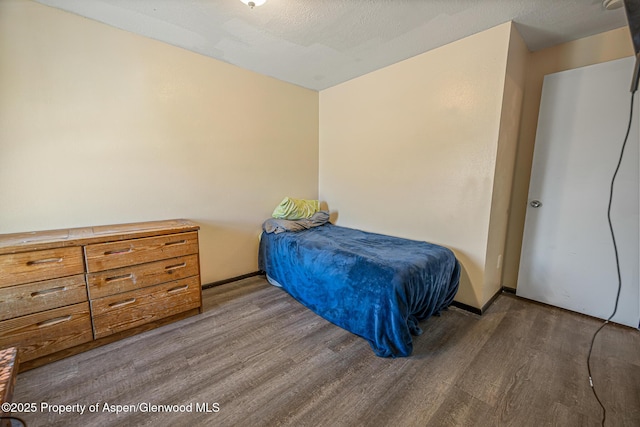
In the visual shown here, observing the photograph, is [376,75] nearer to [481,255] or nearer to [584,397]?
[481,255]

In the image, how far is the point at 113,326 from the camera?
1756mm

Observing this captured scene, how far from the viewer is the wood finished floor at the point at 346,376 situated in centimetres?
126

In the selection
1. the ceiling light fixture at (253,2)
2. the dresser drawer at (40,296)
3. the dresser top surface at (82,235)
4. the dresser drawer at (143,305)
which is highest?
the ceiling light fixture at (253,2)

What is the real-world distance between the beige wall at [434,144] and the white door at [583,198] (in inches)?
13.0

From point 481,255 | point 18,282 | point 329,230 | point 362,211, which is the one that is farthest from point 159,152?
point 481,255

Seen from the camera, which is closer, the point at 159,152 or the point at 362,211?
the point at 159,152

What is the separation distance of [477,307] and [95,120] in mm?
3496

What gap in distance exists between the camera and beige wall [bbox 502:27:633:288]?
1.97 meters

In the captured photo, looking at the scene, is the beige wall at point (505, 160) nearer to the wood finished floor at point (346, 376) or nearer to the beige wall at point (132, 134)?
the wood finished floor at point (346, 376)

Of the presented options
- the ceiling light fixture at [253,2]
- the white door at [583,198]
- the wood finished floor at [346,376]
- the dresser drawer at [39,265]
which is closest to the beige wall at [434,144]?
the white door at [583,198]

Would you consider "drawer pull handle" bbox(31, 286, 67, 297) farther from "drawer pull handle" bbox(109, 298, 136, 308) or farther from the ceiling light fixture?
the ceiling light fixture

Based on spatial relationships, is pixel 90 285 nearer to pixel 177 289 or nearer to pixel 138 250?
pixel 138 250

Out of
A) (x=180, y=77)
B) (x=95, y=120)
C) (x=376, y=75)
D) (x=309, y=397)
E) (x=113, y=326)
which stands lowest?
(x=309, y=397)

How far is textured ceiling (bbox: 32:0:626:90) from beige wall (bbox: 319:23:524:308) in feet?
0.68
